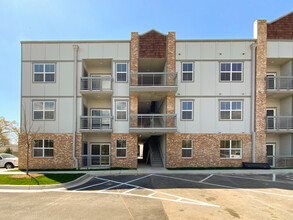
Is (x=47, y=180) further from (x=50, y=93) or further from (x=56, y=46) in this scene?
(x=56, y=46)

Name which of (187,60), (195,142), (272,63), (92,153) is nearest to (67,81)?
(92,153)

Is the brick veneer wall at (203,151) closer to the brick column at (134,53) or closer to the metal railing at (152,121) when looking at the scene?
the metal railing at (152,121)

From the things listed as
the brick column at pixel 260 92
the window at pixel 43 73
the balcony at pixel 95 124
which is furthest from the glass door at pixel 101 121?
the brick column at pixel 260 92

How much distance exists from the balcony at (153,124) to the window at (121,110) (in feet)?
2.98

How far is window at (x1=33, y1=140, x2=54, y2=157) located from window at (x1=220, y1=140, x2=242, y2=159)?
1469 centimetres

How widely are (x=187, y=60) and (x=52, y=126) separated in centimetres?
1311

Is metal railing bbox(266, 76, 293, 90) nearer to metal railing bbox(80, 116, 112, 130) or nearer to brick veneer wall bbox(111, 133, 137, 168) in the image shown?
brick veneer wall bbox(111, 133, 137, 168)

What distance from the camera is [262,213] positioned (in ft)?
20.9

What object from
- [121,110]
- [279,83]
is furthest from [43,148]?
[279,83]

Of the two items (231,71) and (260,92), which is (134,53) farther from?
(260,92)

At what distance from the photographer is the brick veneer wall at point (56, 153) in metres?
14.7

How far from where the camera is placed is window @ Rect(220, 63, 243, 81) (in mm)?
15336

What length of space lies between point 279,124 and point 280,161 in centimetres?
325

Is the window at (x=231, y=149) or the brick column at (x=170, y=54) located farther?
the brick column at (x=170, y=54)
